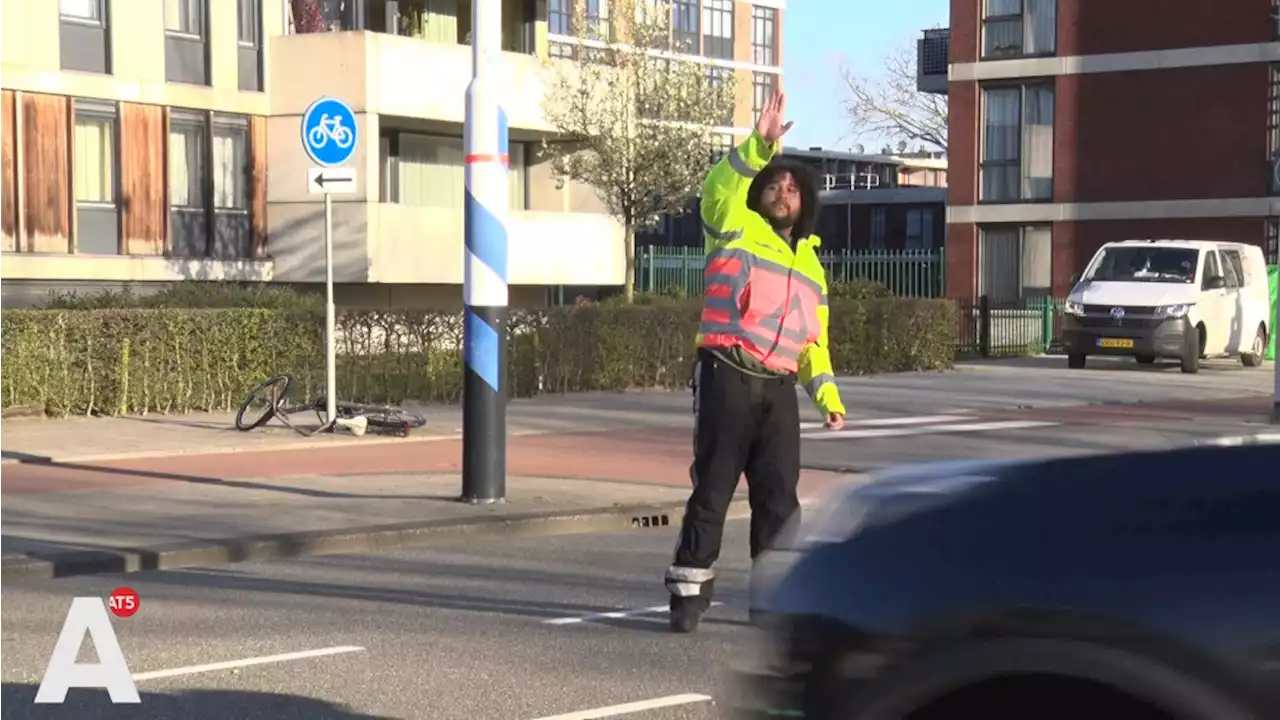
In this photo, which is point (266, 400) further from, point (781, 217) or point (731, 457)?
point (781, 217)

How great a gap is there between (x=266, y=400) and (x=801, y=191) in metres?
10.9

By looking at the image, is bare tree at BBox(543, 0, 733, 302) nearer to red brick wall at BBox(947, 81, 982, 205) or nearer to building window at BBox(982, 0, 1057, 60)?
red brick wall at BBox(947, 81, 982, 205)

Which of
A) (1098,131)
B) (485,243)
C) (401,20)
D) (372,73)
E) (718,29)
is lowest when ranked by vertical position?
(485,243)

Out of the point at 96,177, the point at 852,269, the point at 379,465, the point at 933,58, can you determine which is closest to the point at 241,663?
the point at 379,465

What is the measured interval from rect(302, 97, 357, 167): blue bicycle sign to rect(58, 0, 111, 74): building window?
14526 mm

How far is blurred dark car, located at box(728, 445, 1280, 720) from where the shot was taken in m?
3.46

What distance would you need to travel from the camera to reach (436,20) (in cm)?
3609

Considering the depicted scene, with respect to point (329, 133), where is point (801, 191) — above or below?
below

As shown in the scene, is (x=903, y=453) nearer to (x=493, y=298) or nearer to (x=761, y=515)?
(x=493, y=298)

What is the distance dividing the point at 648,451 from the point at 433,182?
19.9m

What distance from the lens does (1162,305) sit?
93.3 feet

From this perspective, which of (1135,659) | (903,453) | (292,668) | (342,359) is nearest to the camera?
(1135,659)

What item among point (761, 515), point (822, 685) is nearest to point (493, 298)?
point (761, 515)

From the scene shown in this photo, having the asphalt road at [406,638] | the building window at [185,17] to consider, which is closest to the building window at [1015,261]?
the building window at [185,17]
